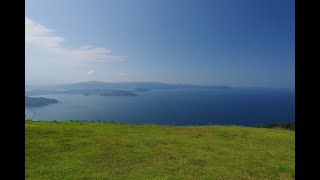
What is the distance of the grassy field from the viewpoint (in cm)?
857

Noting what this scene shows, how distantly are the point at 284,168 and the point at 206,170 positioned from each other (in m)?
2.70

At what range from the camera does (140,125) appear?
18.9m

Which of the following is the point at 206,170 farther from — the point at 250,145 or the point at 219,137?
the point at 219,137

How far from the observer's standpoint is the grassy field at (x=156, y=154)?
857 cm

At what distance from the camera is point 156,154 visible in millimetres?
10797
